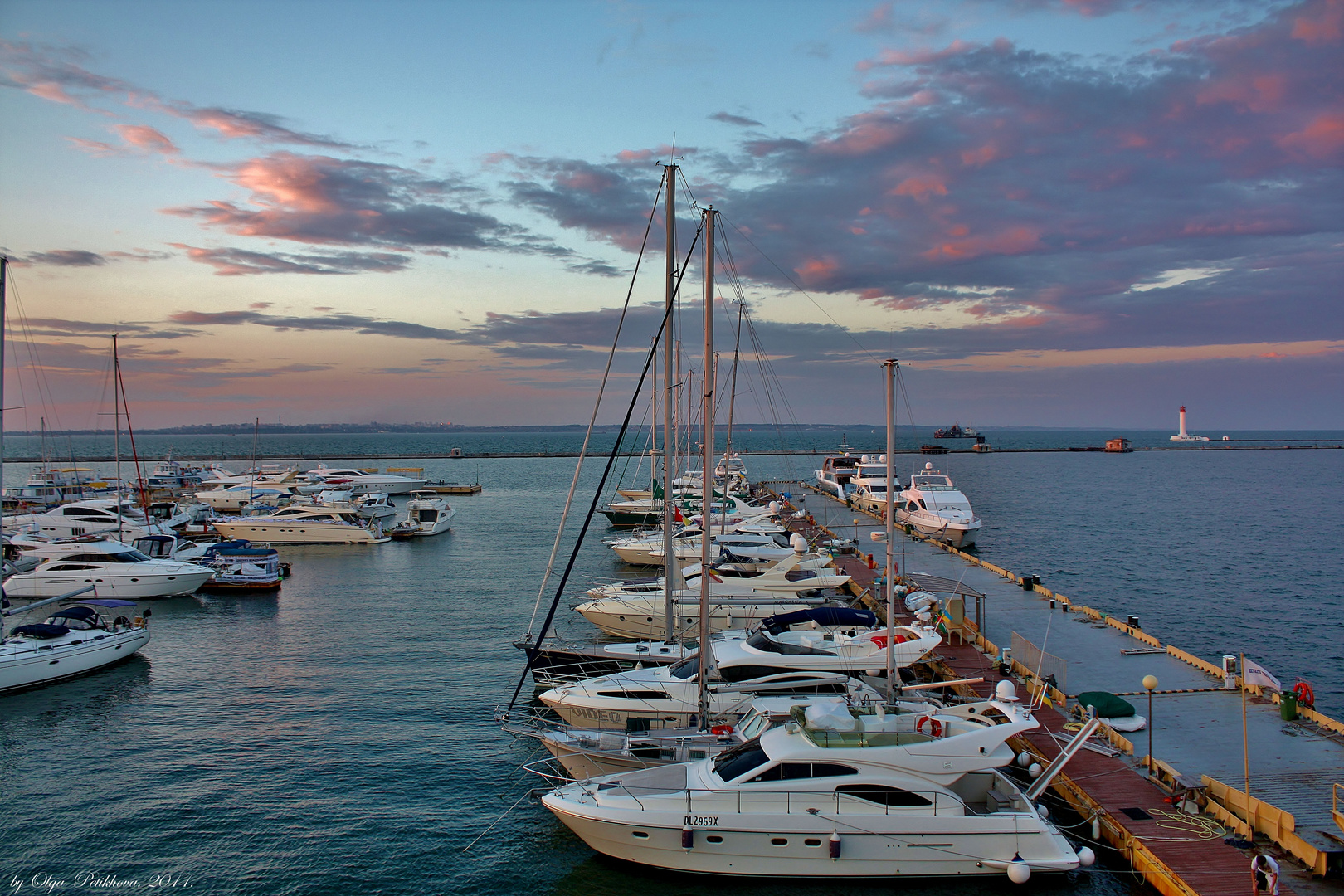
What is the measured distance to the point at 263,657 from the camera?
27859mm

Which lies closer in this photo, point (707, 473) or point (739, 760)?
point (739, 760)

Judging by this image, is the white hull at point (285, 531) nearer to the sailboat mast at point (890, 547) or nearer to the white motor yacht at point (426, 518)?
the white motor yacht at point (426, 518)

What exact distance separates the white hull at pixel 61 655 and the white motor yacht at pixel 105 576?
441 inches

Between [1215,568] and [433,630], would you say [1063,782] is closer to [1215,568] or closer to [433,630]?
[433,630]

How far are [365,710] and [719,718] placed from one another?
11.1 meters

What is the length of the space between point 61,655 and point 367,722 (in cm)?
1146

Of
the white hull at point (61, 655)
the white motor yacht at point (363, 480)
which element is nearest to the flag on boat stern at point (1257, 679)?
the white hull at point (61, 655)

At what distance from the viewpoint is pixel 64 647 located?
24.9m

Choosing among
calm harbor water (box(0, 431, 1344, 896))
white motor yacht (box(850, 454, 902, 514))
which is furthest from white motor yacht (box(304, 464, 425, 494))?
white motor yacht (box(850, 454, 902, 514))

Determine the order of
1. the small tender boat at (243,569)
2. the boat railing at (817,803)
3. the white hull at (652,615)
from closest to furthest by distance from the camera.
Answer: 1. the boat railing at (817,803)
2. the white hull at (652,615)
3. the small tender boat at (243,569)

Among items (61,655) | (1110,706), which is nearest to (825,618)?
(1110,706)

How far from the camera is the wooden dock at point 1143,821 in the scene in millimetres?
12102

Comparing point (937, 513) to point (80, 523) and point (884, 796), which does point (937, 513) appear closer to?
point (884, 796)

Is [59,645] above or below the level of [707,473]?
below
